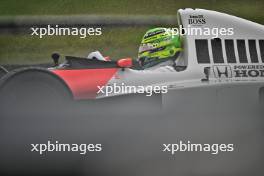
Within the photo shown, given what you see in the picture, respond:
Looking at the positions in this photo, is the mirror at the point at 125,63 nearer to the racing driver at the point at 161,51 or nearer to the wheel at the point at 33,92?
the racing driver at the point at 161,51

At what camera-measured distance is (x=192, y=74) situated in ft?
13.9

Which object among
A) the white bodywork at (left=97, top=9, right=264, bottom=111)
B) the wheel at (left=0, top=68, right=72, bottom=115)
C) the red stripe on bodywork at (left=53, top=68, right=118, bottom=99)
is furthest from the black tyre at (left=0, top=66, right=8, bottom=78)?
the white bodywork at (left=97, top=9, right=264, bottom=111)

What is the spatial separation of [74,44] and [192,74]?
65 cm

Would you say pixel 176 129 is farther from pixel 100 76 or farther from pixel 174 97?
pixel 100 76

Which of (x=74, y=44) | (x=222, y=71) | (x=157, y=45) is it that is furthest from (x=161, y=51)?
(x=74, y=44)

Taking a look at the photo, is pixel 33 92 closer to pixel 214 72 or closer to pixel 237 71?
pixel 214 72

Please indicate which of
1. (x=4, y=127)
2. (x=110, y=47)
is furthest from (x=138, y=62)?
(x=4, y=127)

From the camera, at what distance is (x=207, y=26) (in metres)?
4.33

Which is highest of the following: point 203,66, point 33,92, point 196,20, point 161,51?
point 196,20

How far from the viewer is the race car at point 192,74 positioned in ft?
13.6

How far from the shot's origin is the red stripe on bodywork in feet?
13.6

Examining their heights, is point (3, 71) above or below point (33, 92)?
above

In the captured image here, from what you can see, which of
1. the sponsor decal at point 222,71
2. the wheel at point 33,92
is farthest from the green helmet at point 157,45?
the wheel at point 33,92

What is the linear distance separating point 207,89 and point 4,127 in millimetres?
1074
